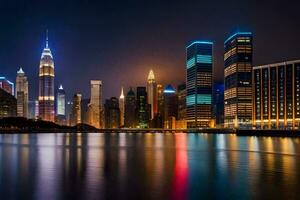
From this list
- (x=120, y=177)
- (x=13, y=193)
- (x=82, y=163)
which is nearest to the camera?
(x=13, y=193)

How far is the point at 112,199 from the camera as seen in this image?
2805cm

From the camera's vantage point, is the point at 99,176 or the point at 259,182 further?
the point at 99,176

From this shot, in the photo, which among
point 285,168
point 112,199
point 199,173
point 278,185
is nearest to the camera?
point 112,199

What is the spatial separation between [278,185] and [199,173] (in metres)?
9.55

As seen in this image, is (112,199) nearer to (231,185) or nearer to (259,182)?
Result: (231,185)

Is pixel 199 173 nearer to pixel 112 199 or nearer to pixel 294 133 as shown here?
pixel 112 199

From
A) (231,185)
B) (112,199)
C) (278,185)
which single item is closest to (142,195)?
(112,199)

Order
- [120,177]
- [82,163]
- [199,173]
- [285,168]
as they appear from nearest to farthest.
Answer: [120,177] → [199,173] → [285,168] → [82,163]

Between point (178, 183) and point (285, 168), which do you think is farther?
point (285, 168)

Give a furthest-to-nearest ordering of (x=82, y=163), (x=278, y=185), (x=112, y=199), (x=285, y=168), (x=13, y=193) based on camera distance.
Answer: (x=82, y=163)
(x=285, y=168)
(x=278, y=185)
(x=13, y=193)
(x=112, y=199)

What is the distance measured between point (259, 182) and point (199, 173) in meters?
7.36

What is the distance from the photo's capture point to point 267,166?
1880 inches

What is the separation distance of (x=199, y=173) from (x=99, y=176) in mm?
9569

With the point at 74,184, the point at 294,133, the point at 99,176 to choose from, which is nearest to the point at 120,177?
the point at 99,176
